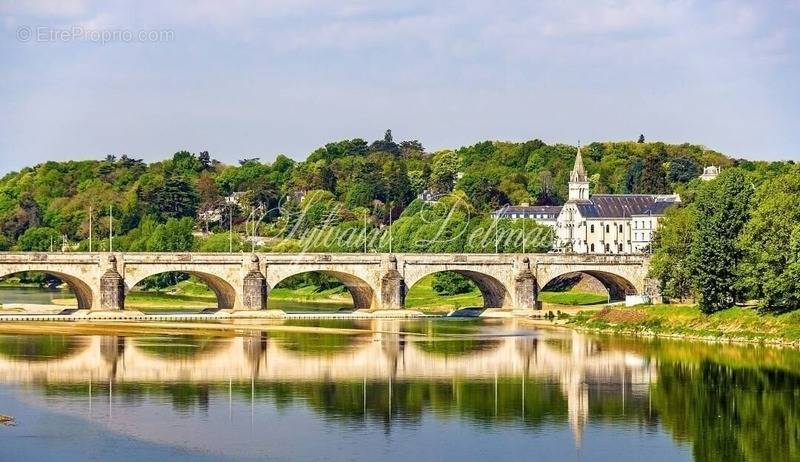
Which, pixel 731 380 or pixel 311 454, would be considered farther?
pixel 731 380

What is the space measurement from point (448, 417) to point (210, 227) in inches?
5662

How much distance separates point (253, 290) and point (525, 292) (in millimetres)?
20775

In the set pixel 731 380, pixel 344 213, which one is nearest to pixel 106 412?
pixel 731 380

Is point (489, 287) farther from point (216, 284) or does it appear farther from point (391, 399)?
point (391, 399)

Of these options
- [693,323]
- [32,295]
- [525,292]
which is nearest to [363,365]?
[693,323]

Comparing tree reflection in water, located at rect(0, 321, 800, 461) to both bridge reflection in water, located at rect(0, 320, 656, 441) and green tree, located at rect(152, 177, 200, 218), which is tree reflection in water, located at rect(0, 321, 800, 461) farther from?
green tree, located at rect(152, 177, 200, 218)

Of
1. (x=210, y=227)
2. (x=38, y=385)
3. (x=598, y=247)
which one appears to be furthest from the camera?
(x=210, y=227)

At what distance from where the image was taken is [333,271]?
363ft

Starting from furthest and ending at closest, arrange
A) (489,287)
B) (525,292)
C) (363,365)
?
(489,287) < (525,292) < (363,365)

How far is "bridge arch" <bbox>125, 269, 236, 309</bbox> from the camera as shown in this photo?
106000 millimetres

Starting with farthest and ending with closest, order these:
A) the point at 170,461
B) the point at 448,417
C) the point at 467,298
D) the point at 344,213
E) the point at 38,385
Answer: the point at 344,213, the point at 467,298, the point at 38,385, the point at 448,417, the point at 170,461

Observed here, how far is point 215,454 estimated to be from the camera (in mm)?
47688

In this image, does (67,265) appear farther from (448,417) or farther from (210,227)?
(210,227)

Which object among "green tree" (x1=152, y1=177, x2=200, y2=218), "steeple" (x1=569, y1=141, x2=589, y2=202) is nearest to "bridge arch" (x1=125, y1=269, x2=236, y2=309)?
"steeple" (x1=569, y1=141, x2=589, y2=202)
